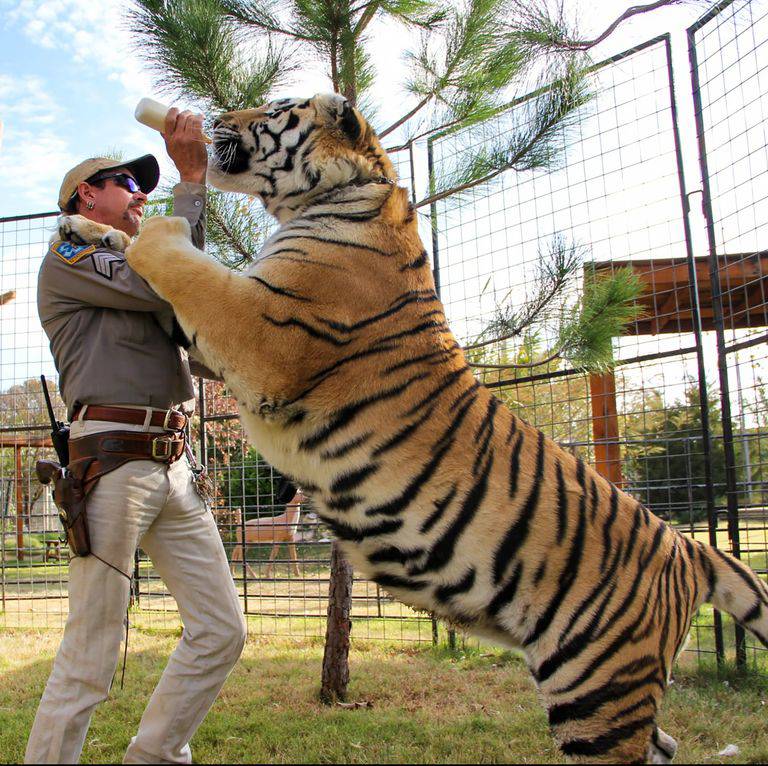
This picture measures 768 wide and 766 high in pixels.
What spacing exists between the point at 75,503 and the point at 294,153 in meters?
1.70

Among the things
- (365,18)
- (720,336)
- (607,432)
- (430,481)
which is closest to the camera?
(430,481)

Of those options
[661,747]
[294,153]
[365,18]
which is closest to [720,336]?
[661,747]

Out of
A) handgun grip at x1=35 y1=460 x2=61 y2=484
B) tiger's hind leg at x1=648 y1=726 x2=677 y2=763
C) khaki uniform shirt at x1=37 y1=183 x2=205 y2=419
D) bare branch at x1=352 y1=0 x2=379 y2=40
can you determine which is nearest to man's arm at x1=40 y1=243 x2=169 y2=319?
khaki uniform shirt at x1=37 y1=183 x2=205 y2=419

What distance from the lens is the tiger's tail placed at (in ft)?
9.35

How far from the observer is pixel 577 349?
544cm

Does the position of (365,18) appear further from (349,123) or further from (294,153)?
(294,153)

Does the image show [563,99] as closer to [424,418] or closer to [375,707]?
[424,418]

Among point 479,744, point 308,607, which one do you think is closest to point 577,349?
point 479,744

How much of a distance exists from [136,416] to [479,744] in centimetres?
260

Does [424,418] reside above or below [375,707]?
above

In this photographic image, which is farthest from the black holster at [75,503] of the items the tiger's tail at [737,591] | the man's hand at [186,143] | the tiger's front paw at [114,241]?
the tiger's tail at [737,591]

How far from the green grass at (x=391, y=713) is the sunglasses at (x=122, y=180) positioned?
2948 mm

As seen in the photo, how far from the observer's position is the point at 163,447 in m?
2.98

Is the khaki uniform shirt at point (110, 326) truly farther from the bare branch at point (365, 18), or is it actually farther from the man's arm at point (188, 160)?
the bare branch at point (365, 18)
